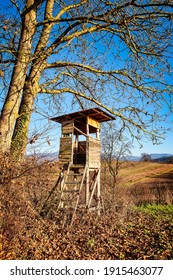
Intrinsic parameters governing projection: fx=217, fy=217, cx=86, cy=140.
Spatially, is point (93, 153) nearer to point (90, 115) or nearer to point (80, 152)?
point (80, 152)

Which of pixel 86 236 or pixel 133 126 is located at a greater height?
pixel 133 126

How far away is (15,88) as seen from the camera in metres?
6.10

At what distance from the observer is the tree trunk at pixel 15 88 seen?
588 cm

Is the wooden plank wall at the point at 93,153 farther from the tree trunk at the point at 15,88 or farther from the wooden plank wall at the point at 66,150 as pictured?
the tree trunk at the point at 15,88

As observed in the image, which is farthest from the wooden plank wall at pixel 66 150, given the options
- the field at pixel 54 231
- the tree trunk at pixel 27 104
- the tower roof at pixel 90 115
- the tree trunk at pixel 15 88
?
the tree trunk at pixel 15 88

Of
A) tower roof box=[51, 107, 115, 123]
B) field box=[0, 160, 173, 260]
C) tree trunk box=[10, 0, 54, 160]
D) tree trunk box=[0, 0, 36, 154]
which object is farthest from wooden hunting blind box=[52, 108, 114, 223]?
tree trunk box=[0, 0, 36, 154]

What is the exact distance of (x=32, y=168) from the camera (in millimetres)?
5742

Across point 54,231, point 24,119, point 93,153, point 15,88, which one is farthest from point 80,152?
point 15,88

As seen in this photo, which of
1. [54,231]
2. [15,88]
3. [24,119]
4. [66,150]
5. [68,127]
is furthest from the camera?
[68,127]

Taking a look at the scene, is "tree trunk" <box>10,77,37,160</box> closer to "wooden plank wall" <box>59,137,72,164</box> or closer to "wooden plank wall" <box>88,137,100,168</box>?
"wooden plank wall" <box>59,137,72,164</box>

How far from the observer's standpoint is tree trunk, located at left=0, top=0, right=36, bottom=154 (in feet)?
19.3

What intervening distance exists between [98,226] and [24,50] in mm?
7697
